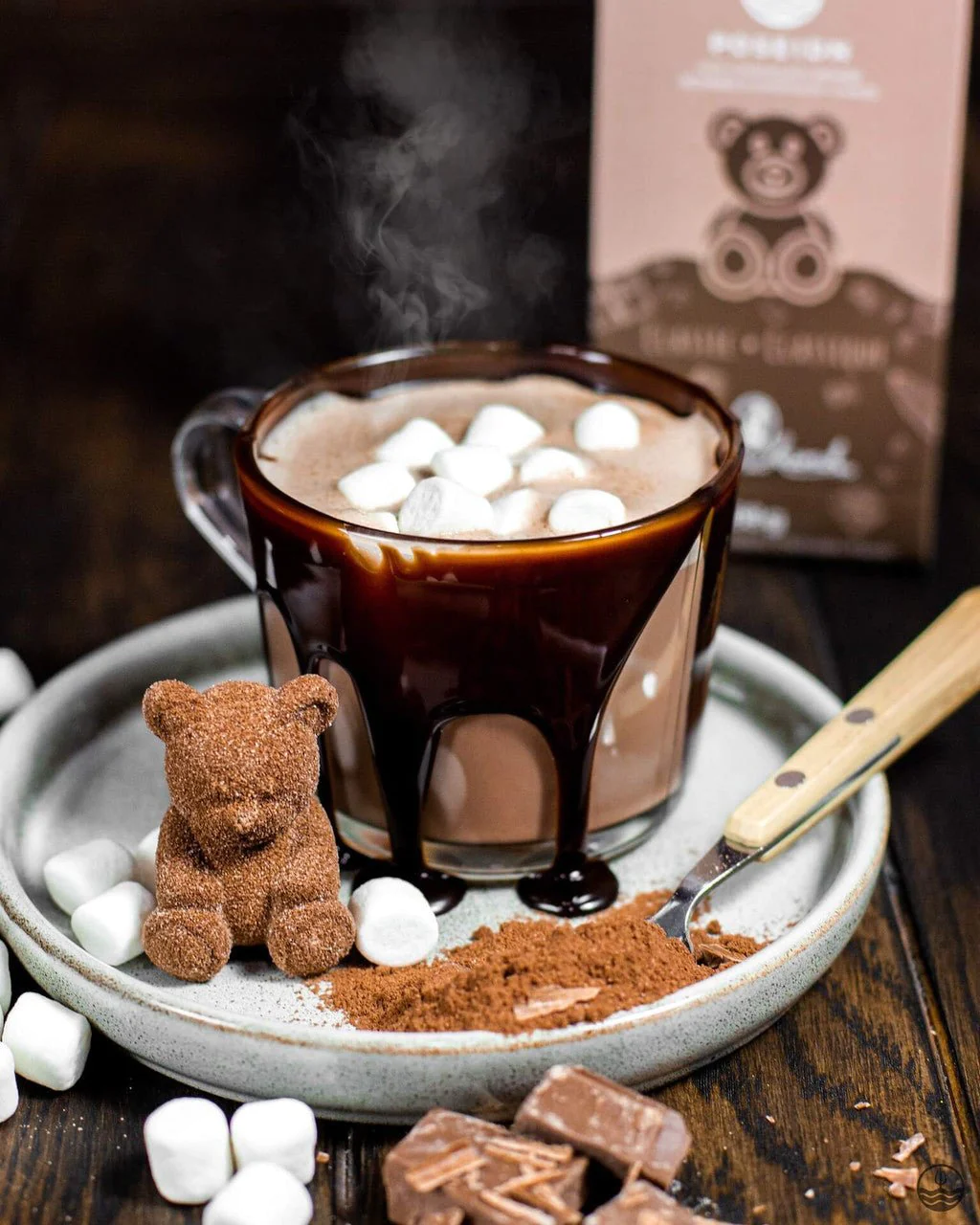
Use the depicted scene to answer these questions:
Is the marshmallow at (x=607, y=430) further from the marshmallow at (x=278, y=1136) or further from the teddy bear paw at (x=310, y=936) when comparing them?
the marshmallow at (x=278, y=1136)

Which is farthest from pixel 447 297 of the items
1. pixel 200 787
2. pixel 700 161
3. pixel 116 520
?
pixel 200 787

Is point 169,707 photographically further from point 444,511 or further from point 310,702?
point 444,511

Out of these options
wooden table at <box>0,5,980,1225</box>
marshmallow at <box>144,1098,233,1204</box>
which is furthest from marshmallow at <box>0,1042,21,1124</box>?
marshmallow at <box>144,1098,233,1204</box>

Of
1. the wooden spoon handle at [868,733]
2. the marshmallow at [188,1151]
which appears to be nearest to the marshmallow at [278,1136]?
the marshmallow at [188,1151]

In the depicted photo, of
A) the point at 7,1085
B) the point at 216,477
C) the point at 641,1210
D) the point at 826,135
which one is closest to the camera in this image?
the point at 641,1210

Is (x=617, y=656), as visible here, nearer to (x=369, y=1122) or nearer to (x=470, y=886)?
(x=470, y=886)

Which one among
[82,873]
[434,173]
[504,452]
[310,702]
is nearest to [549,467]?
[504,452]
